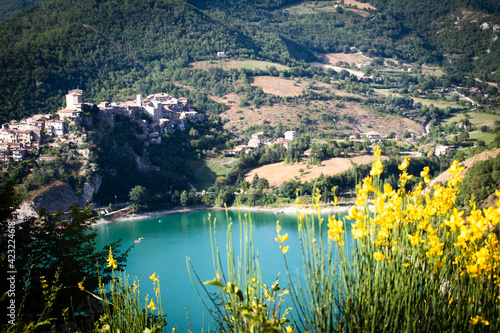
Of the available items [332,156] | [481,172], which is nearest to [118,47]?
[332,156]

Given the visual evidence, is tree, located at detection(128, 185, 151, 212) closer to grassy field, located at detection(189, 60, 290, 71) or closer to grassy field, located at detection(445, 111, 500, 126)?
grassy field, located at detection(189, 60, 290, 71)

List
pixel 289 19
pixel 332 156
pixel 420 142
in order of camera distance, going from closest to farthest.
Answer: pixel 332 156, pixel 420 142, pixel 289 19

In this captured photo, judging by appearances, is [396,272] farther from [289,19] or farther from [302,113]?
[289,19]

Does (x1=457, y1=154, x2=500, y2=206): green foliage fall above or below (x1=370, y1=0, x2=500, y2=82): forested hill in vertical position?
below

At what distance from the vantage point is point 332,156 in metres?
25.6

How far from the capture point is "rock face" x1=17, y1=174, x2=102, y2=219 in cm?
1758

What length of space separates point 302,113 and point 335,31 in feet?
127

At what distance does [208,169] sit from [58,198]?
9.44m

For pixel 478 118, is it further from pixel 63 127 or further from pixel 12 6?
pixel 12 6

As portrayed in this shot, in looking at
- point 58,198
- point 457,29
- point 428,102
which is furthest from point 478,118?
point 457,29

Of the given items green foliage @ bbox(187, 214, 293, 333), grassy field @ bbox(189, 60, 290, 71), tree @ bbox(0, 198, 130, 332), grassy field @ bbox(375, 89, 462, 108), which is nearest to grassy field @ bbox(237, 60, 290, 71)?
grassy field @ bbox(189, 60, 290, 71)

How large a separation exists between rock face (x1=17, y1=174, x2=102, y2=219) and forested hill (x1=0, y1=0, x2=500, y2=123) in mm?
8920

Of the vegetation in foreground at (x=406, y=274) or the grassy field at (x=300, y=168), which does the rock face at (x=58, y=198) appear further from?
the vegetation in foreground at (x=406, y=274)

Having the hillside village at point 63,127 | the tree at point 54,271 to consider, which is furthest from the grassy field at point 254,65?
the tree at point 54,271
